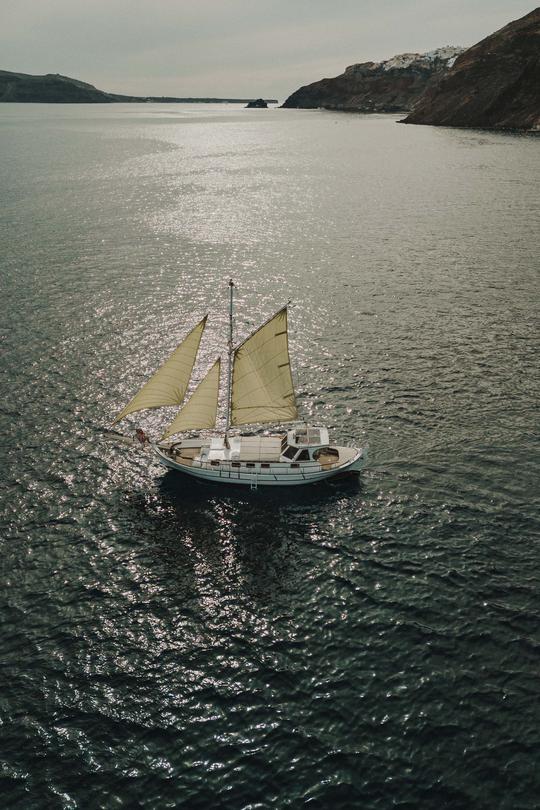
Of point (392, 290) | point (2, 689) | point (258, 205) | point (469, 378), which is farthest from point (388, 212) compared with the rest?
point (2, 689)

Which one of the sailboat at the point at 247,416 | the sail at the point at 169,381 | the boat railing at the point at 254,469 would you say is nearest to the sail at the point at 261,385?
the sailboat at the point at 247,416

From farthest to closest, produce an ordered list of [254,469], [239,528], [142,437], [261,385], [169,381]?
[142,437] → [261,385] → [169,381] → [254,469] → [239,528]

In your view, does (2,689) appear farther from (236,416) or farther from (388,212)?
(388,212)

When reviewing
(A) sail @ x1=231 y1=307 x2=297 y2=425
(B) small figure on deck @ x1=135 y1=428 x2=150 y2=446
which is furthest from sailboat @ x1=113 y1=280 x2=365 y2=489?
(B) small figure on deck @ x1=135 y1=428 x2=150 y2=446

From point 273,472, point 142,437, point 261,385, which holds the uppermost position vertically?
point 261,385

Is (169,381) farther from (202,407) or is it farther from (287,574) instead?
(287,574)

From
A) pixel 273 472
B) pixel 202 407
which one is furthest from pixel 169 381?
pixel 273 472

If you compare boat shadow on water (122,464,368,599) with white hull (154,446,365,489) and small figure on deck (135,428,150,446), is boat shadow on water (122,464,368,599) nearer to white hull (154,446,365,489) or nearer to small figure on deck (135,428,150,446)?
white hull (154,446,365,489)
